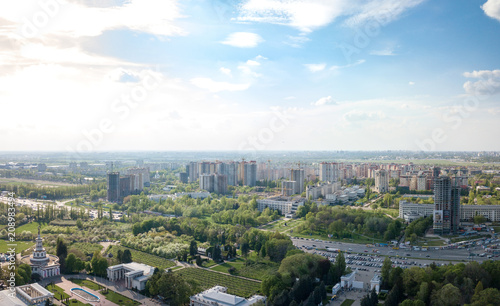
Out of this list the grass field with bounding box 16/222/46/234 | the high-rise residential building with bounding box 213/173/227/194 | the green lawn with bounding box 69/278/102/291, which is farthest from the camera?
the high-rise residential building with bounding box 213/173/227/194

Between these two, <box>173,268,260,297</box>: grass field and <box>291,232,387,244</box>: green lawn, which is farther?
<box>291,232,387,244</box>: green lawn

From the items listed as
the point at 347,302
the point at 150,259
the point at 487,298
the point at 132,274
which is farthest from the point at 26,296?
the point at 487,298

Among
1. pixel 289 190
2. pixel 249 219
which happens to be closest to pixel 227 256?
pixel 249 219

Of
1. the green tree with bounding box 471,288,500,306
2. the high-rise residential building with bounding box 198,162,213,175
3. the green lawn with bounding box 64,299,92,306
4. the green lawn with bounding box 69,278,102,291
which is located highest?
the high-rise residential building with bounding box 198,162,213,175

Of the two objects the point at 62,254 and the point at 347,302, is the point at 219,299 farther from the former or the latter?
the point at 62,254

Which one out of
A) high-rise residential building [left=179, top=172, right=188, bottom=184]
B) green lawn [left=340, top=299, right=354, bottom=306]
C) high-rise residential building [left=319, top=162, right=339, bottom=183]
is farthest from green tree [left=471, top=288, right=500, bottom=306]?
high-rise residential building [left=179, top=172, right=188, bottom=184]

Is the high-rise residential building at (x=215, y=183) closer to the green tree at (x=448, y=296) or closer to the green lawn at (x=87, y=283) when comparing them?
the green lawn at (x=87, y=283)

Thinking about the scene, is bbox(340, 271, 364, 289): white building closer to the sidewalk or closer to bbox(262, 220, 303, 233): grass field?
the sidewalk

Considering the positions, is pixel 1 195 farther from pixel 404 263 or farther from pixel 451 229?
pixel 451 229
